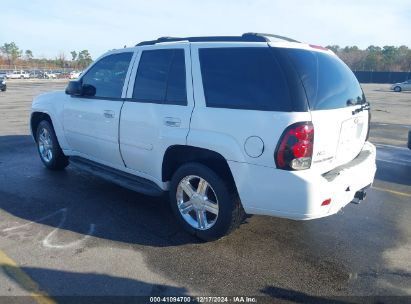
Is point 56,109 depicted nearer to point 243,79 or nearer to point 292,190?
point 243,79

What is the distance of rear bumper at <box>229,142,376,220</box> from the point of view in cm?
313

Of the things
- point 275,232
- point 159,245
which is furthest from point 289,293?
point 159,245

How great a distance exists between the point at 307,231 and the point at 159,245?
5.35ft

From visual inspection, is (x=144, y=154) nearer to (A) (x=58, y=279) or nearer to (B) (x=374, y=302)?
(A) (x=58, y=279)

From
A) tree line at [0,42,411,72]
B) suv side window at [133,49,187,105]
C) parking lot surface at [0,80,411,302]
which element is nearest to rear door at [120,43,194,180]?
suv side window at [133,49,187,105]

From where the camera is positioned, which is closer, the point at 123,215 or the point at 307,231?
the point at 307,231

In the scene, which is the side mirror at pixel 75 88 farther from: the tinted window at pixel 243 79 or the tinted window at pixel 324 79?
the tinted window at pixel 324 79

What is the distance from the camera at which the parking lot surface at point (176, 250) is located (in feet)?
10.0

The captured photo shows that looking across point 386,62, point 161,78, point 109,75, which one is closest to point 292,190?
point 161,78

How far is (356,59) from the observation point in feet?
298

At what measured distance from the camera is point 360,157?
3973 millimetres

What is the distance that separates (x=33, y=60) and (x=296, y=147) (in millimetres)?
121596

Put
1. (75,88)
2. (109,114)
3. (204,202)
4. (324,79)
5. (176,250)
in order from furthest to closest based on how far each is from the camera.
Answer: (75,88) < (109,114) < (204,202) < (176,250) < (324,79)

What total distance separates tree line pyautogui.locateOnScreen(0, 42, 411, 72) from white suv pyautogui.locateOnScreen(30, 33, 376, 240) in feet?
253
